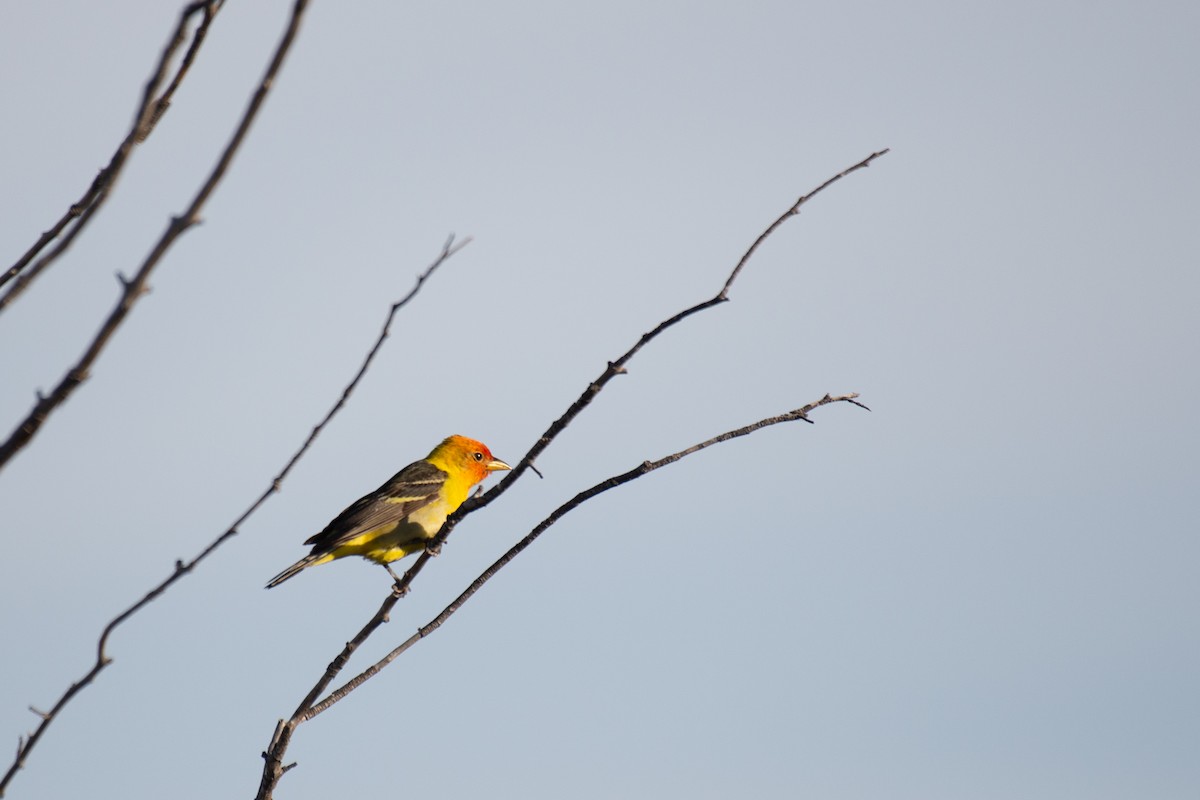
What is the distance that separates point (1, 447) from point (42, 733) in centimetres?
74

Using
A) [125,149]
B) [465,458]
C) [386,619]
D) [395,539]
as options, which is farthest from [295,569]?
[125,149]

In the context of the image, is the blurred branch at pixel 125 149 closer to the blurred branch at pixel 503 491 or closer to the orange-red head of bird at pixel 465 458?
the blurred branch at pixel 503 491

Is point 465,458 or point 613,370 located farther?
point 465,458

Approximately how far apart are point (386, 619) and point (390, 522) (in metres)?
8.76

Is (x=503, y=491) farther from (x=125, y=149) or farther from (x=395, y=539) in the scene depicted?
(x=395, y=539)

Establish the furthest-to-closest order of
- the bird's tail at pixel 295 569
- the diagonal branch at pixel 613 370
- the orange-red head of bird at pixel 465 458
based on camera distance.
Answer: the orange-red head of bird at pixel 465 458 < the bird's tail at pixel 295 569 < the diagonal branch at pixel 613 370

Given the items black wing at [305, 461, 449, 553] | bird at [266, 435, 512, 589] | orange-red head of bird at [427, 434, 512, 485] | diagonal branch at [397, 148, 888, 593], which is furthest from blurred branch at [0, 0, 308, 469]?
orange-red head of bird at [427, 434, 512, 485]

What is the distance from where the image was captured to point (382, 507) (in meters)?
13.4

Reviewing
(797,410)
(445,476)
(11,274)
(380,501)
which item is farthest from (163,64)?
(445,476)

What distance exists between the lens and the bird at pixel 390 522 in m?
13.1

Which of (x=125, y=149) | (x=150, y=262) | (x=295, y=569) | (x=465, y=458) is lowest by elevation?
(x=150, y=262)

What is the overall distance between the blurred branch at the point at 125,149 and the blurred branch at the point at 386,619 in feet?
5.48

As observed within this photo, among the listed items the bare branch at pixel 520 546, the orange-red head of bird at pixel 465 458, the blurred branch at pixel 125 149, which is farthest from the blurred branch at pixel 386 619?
the orange-red head of bird at pixel 465 458

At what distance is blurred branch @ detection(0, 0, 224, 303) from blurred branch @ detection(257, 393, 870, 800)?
1669 mm
